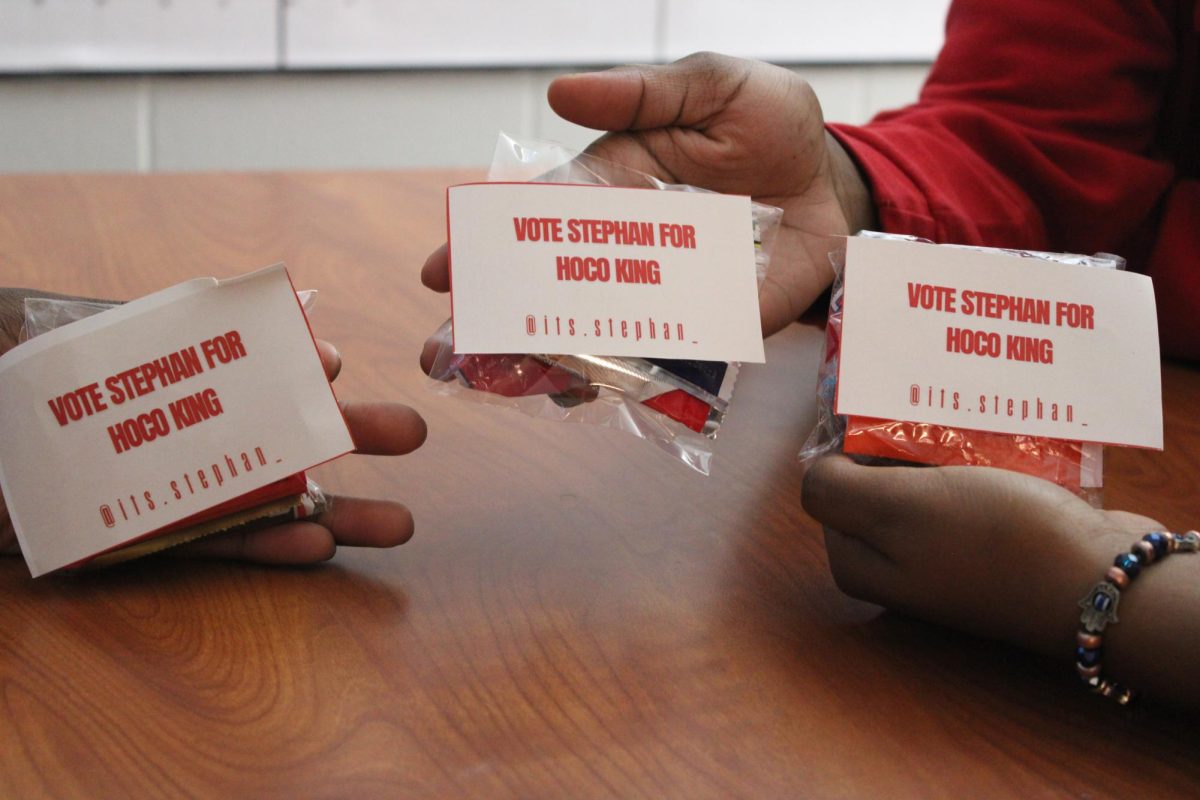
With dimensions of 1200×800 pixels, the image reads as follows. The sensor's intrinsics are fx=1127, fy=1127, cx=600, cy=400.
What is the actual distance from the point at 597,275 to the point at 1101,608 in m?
0.24

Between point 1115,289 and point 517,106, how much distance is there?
1.75m

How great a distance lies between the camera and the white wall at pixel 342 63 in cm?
181

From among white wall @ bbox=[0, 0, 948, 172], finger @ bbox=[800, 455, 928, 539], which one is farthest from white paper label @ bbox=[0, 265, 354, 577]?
white wall @ bbox=[0, 0, 948, 172]

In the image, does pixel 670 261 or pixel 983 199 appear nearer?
pixel 670 261

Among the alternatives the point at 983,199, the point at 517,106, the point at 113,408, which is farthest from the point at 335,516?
the point at 517,106

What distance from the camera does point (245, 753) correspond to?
1.22 ft

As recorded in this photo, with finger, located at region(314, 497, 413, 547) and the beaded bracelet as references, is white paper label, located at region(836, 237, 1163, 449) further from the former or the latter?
finger, located at region(314, 497, 413, 547)

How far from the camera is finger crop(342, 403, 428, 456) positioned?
1.69 feet

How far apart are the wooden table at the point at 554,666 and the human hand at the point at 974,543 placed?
0.02 m

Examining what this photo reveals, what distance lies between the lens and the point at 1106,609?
1.34 ft

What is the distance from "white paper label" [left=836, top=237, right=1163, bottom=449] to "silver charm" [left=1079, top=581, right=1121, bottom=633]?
0.09 metres

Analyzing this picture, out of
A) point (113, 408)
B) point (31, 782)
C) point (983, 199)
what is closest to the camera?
point (31, 782)

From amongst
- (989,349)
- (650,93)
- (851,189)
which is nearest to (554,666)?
(989,349)

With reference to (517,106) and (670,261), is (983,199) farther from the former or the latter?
(517,106)
